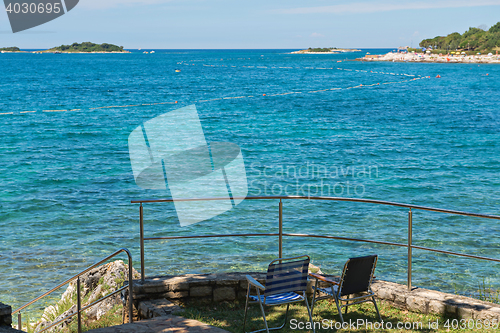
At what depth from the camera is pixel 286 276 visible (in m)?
5.00

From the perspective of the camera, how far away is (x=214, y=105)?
55.7 metres

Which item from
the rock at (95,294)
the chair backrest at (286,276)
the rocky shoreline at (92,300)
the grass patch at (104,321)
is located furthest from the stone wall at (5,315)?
the rock at (95,294)

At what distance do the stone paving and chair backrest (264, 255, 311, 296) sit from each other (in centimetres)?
69

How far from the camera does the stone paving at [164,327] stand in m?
4.96

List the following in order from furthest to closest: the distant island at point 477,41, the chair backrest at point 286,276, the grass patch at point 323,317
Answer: the distant island at point 477,41 → the grass patch at point 323,317 → the chair backrest at point 286,276

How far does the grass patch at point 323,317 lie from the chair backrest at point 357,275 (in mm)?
443

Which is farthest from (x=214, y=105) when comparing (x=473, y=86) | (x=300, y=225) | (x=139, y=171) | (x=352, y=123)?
(x=473, y=86)

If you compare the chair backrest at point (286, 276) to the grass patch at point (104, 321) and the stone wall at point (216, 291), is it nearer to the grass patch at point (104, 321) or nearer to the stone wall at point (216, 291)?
the stone wall at point (216, 291)

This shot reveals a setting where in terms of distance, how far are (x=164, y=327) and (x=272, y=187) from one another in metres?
16.7

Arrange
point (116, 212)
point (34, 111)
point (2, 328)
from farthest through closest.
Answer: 1. point (34, 111)
2. point (116, 212)
3. point (2, 328)

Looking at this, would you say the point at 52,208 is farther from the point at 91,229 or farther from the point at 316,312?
the point at 316,312

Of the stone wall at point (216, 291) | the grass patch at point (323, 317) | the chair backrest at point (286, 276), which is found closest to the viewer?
the chair backrest at point (286, 276)

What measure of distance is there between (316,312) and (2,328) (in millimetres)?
3419

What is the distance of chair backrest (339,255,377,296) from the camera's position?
5109 mm
